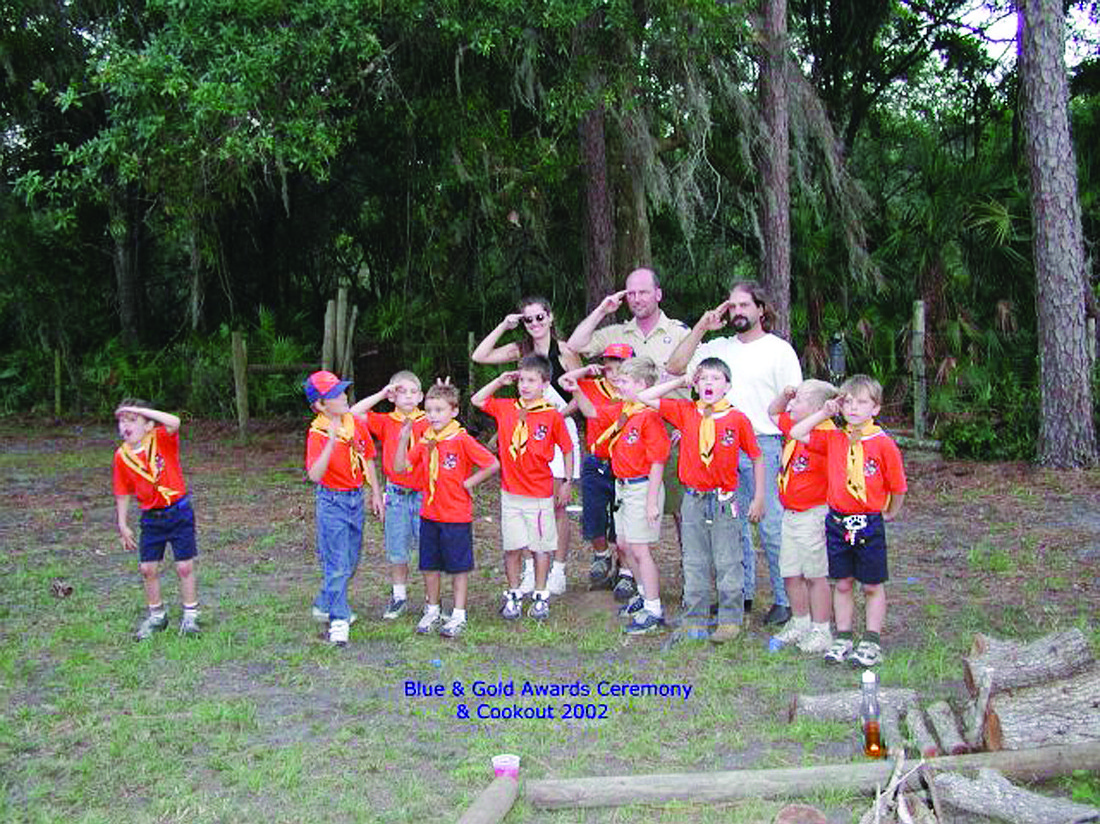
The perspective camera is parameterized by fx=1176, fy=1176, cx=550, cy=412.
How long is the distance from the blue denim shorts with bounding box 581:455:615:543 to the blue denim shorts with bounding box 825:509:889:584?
1473 millimetres

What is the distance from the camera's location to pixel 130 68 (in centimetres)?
882

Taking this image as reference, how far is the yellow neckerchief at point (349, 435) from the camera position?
6.12 meters

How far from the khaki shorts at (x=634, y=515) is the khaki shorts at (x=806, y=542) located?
0.70m

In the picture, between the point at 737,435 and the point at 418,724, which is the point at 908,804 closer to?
the point at 418,724

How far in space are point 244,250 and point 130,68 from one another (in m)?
10.9

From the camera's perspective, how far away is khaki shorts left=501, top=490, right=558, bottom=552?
21.0ft

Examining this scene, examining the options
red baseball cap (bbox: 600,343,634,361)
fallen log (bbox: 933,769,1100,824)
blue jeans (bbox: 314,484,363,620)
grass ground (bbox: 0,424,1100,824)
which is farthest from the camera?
red baseball cap (bbox: 600,343,634,361)

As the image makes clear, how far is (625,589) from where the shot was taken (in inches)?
267

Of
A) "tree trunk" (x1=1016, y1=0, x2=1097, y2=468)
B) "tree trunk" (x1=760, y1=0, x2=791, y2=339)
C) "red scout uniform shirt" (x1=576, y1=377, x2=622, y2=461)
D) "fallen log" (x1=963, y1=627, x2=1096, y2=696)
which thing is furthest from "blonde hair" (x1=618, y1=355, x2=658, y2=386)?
"tree trunk" (x1=1016, y1=0, x2=1097, y2=468)

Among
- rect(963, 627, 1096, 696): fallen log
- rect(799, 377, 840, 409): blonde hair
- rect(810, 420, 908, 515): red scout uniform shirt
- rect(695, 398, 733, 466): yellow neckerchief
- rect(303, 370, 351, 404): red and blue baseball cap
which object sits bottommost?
rect(963, 627, 1096, 696): fallen log

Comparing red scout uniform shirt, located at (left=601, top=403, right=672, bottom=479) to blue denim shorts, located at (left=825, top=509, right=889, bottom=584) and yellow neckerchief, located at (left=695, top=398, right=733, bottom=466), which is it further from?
blue denim shorts, located at (left=825, top=509, right=889, bottom=584)

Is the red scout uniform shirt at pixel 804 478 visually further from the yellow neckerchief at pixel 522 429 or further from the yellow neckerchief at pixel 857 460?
the yellow neckerchief at pixel 522 429

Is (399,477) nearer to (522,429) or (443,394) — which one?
(443,394)

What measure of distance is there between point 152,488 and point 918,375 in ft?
29.3
